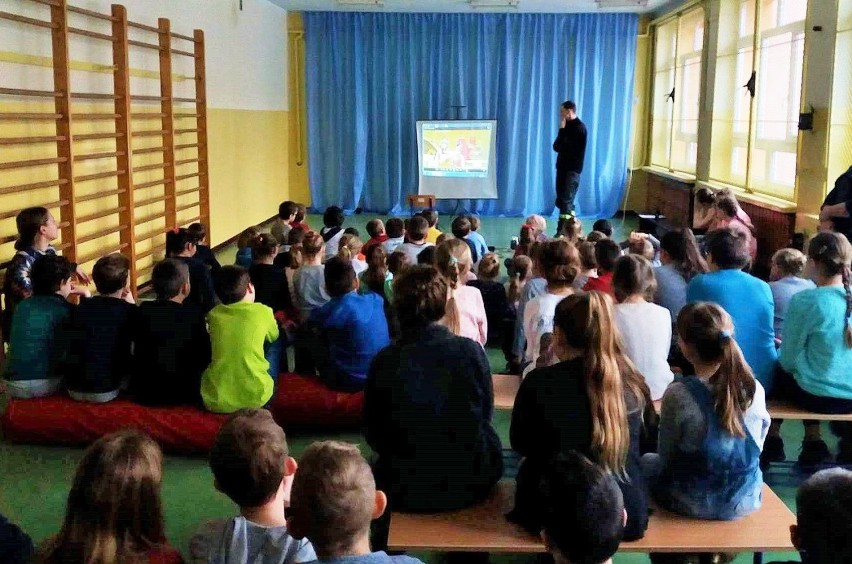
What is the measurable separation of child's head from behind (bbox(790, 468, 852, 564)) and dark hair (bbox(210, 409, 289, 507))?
100cm

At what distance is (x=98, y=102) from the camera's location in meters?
5.73

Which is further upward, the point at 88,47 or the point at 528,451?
the point at 88,47

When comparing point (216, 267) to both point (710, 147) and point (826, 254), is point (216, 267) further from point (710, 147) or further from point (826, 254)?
point (710, 147)

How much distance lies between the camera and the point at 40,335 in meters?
3.41

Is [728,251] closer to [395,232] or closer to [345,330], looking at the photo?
[345,330]

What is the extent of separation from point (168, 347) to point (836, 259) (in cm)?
259

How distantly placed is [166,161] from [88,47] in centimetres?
139

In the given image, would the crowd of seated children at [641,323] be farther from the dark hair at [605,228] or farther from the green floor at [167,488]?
the dark hair at [605,228]

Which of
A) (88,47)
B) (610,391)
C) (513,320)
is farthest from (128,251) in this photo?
(610,391)

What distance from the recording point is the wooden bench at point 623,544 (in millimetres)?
2062

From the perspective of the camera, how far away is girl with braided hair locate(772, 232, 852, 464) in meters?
2.99

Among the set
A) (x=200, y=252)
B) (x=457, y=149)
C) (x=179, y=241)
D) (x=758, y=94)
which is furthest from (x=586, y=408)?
(x=457, y=149)

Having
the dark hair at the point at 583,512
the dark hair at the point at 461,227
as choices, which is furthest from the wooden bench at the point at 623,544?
the dark hair at the point at 461,227

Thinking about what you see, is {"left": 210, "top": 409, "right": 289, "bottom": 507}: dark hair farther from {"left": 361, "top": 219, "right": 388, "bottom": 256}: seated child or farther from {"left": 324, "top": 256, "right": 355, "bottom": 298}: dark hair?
{"left": 361, "top": 219, "right": 388, "bottom": 256}: seated child
